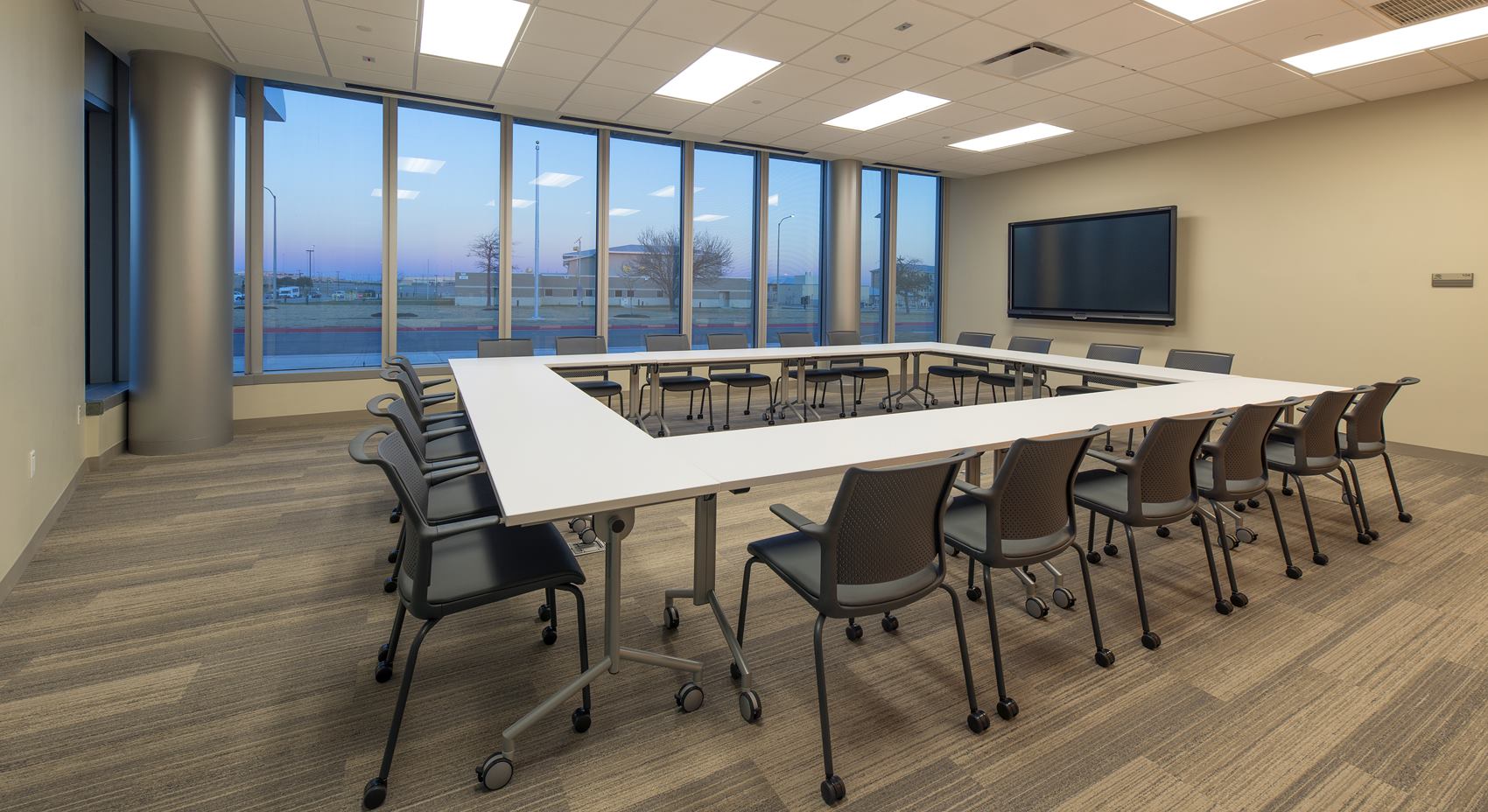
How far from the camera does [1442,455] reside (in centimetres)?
570

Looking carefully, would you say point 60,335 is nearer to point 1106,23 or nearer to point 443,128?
point 443,128

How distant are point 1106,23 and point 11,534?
6.17m

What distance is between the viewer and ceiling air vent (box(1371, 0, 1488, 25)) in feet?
13.1

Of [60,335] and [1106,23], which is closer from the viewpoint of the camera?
[60,335]

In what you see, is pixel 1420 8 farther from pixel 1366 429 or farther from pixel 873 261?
pixel 873 261

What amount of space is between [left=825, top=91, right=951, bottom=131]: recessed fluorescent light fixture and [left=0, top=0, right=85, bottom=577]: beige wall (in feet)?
17.7

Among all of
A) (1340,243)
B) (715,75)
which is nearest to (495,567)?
(715,75)

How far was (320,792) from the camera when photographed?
1.77 m

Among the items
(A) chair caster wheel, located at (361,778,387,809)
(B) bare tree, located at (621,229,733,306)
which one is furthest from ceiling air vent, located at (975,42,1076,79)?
(A) chair caster wheel, located at (361,778,387,809)

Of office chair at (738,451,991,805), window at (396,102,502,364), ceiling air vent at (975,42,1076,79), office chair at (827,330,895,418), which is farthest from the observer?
office chair at (827,330,895,418)

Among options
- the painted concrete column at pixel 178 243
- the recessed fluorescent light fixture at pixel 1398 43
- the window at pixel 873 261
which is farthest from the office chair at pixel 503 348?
the recessed fluorescent light fixture at pixel 1398 43

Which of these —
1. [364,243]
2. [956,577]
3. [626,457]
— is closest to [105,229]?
[364,243]

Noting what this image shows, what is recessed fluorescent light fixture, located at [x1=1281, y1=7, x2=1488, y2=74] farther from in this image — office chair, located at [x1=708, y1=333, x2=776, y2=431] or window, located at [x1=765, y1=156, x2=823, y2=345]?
window, located at [x1=765, y1=156, x2=823, y2=345]

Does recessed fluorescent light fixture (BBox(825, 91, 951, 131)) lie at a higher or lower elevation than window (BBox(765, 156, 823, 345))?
higher
